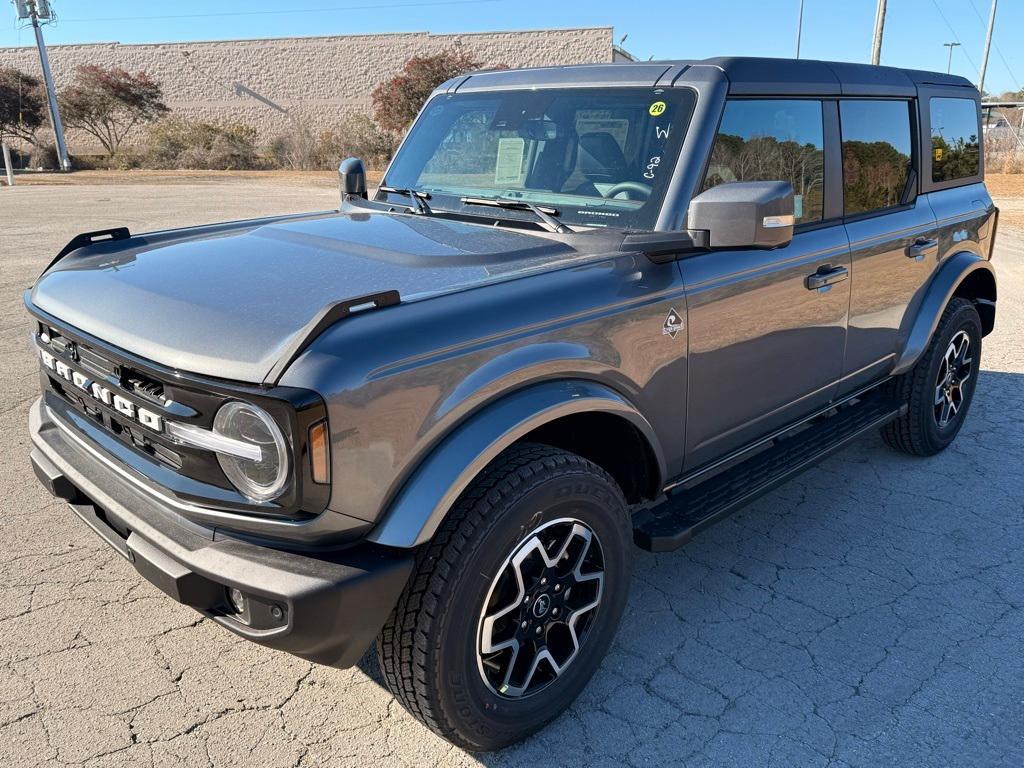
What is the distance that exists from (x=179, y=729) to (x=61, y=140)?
3336cm

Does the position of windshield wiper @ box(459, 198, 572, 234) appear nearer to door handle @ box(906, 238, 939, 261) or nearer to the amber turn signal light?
the amber turn signal light

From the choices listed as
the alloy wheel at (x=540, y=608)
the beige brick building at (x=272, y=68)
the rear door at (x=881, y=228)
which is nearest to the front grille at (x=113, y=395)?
the alloy wheel at (x=540, y=608)

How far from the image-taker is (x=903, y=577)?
11.6ft

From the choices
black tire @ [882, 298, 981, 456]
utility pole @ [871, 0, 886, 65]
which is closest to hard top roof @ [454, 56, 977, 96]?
black tire @ [882, 298, 981, 456]

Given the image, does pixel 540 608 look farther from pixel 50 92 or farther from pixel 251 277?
pixel 50 92

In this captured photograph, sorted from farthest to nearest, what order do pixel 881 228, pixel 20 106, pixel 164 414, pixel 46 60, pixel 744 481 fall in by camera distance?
pixel 20 106, pixel 46 60, pixel 881 228, pixel 744 481, pixel 164 414

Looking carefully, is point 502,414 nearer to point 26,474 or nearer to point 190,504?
point 190,504

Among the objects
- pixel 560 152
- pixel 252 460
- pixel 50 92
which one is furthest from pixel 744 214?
pixel 50 92

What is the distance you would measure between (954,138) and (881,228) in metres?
1.26

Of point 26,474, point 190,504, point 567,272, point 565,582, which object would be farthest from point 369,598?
point 26,474

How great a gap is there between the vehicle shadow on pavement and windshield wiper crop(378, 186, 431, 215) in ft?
5.90

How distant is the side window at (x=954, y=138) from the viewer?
4.43 m

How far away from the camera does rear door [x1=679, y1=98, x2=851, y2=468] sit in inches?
116

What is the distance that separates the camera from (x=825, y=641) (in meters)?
3.08
